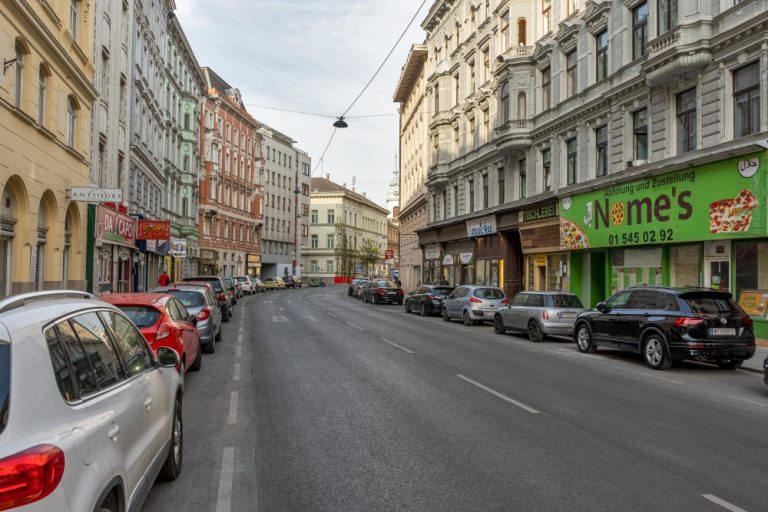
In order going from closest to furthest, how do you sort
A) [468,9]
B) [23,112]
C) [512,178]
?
[23,112]
[512,178]
[468,9]

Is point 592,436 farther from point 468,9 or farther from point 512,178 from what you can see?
point 468,9

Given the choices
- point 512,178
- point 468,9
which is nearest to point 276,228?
point 468,9

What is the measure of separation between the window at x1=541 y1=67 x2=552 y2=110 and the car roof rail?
27.0 metres

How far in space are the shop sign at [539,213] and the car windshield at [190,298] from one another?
17040mm

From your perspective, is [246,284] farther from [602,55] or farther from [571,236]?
[602,55]

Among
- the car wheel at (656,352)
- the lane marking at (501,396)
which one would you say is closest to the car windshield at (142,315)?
the lane marking at (501,396)

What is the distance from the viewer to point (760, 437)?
704 cm

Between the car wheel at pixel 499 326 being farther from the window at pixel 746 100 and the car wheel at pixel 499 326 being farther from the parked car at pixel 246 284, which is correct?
the parked car at pixel 246 284

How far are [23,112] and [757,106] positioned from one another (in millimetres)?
18578

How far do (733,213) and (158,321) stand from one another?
1502 centimetres

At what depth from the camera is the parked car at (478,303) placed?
77.4 feet

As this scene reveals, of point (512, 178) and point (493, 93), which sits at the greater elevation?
point (493, 93)

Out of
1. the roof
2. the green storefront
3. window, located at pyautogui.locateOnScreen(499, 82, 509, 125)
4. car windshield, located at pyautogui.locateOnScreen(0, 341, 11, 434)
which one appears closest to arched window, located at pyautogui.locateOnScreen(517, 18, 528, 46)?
window, located at pyautogui.locateOnScreen(499, 82, 509, 125)

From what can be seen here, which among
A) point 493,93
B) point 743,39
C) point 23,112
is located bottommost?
point 23,112
